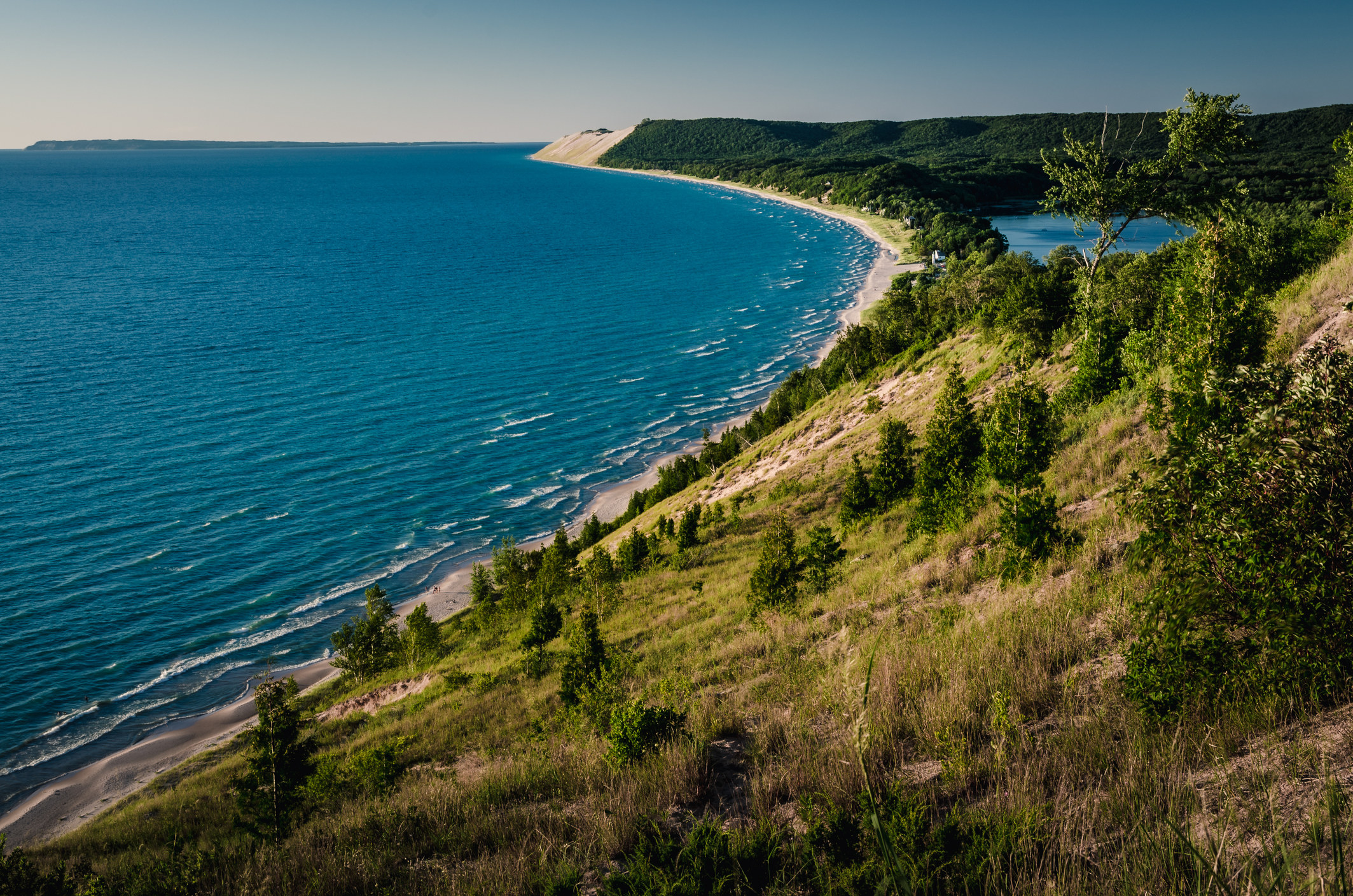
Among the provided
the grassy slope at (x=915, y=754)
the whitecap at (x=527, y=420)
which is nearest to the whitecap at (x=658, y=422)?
the whitecap at (x=527, y=420)

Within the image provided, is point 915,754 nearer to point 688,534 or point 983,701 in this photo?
point 983,701

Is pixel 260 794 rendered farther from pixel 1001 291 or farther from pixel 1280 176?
pixel 1280 176

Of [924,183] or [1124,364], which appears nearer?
[1124,364]

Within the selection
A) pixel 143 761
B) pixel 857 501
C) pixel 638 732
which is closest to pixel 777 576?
pixel 857 501

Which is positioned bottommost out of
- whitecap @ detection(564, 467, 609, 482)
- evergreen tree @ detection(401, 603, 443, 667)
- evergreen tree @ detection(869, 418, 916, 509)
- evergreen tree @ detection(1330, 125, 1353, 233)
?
evergreen tree @ detection(401, 603, 443, 667)

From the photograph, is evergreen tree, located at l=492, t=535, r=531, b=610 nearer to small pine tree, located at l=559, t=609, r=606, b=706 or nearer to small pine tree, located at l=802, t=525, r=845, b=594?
small pine tree, located at l=559, t=609, r=606, b=706

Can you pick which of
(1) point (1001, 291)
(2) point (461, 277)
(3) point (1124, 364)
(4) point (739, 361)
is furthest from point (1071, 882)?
(2) point (461, 277)

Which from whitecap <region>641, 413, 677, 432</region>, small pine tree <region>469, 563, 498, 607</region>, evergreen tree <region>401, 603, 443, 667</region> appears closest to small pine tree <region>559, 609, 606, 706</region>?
evergreen tree <region>401, 603, 443, 667</region>
